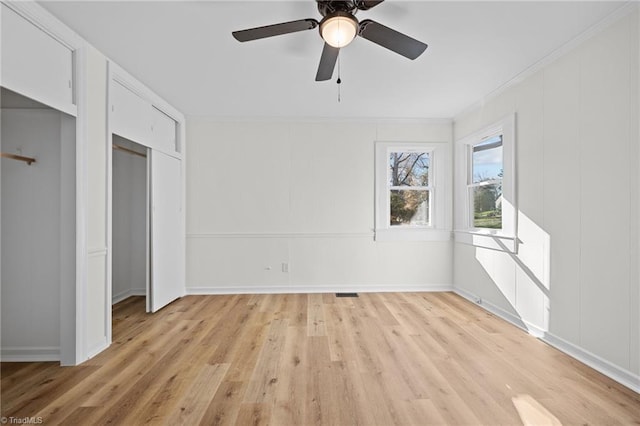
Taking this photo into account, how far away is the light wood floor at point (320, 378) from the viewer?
6.22 feet

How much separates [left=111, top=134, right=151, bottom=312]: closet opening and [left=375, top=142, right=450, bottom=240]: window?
3.41 meters

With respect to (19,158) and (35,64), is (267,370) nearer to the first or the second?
(19,158)

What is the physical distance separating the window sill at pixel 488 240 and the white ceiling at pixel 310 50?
1676 mm

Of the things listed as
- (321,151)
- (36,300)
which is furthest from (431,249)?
(36,300)

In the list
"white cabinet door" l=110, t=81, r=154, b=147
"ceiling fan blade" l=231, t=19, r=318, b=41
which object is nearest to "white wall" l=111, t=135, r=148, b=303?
"white cabinet door" l=110, t=81, r=154, b=147

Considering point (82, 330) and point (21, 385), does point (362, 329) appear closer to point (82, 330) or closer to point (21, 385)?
point (82, 330)

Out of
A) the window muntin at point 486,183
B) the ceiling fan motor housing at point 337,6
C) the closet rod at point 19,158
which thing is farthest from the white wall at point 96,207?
the window muntin at point 486,183

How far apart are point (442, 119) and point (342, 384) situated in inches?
159

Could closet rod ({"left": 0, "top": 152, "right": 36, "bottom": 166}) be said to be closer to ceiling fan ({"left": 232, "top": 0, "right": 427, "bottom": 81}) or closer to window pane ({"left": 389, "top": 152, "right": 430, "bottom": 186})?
ceiling fan ({"left": 232, "top": 0, "right": 427, "bottom": 81})

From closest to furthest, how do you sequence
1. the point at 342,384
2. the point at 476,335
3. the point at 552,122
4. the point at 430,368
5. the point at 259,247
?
the point at 342,384
the point at 430,368
the point at 552,122
the point at 476,335
the point at 259,247

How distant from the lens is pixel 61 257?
253 cm

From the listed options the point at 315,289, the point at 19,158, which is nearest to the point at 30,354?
the point at 19,158

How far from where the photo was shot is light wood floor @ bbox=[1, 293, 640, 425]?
1.90m

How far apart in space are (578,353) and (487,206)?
1.96 meters
